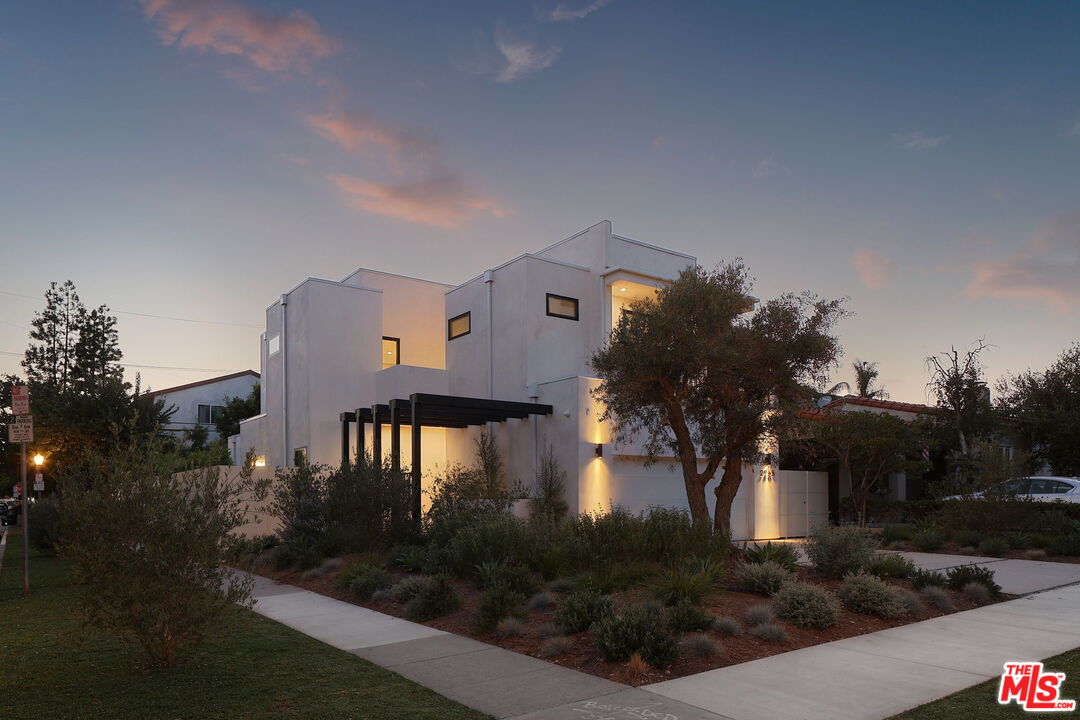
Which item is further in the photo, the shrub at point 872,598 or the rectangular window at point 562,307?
the rectangular window at point 562,307

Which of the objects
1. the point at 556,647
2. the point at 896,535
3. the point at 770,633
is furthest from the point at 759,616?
the point at 896,535

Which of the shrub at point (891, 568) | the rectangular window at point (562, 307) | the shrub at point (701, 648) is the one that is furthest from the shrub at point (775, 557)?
the rectangular window at point (562, 307)

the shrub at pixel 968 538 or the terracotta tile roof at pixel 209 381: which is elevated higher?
the terracotta tile roof at pixel 209 381

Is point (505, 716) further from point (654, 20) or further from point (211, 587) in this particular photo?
point (654, 20)

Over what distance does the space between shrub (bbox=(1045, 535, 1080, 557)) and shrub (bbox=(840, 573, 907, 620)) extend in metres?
7.93

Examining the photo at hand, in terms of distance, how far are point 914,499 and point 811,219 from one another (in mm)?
13145

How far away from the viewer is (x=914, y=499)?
26172mm

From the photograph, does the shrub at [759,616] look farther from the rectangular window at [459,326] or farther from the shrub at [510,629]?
the rectangular window at [459,326]

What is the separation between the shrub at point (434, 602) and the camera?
9523 mm

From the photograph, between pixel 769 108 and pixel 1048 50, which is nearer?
pixel 1048 50

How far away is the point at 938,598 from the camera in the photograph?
31.6ft

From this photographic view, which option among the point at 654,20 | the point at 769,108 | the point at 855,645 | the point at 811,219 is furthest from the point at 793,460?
the point at 855,645

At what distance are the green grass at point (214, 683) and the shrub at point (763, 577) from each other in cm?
512

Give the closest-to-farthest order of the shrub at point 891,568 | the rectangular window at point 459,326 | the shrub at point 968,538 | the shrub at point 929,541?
the shrub at point 891,568, the shrub at point 968,538, the shrub at point 929,541, the rectangular window at point 459,326
